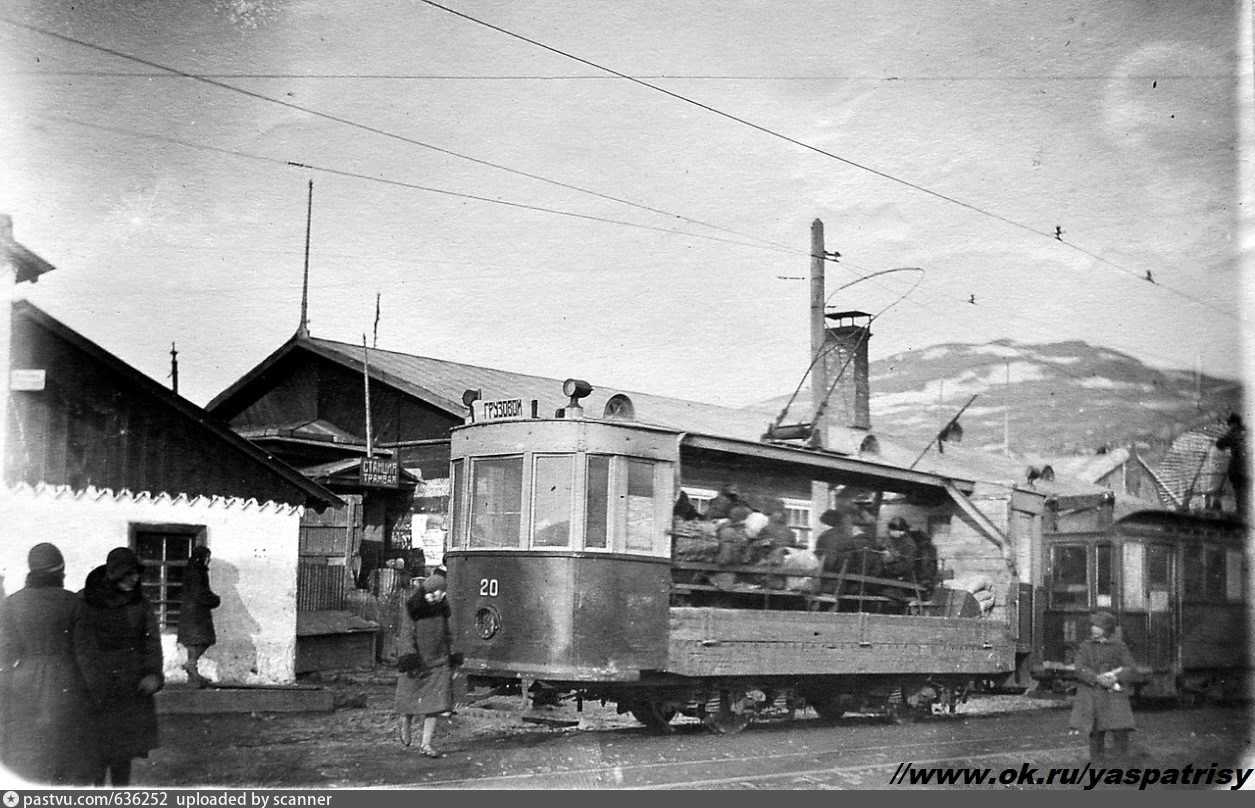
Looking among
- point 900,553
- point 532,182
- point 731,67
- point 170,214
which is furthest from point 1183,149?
point 170,214

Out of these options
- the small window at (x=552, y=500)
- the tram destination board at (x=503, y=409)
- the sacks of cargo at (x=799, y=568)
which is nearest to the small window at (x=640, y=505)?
the small window at (x=552, y=500)

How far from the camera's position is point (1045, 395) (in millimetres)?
18828

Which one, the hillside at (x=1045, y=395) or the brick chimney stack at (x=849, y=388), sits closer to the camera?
the hillside at (x=1045, y=395)

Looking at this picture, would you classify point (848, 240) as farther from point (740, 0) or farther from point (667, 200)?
point (740, 0)

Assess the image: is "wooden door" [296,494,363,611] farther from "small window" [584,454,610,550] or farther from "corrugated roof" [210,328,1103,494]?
"small window" [584,454,610,550]

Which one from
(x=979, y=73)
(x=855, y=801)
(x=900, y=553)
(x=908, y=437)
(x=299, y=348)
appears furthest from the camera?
(x=908, y=437)

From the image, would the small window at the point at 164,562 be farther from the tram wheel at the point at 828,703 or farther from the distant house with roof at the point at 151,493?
the tram wheel at the point at 828,703

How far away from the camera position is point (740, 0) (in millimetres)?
9992

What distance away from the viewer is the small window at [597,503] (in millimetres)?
10219

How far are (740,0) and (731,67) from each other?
33.9 inches

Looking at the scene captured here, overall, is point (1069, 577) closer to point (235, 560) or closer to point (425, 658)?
point (425, 658)

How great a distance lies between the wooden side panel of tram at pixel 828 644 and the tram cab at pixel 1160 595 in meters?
1.38

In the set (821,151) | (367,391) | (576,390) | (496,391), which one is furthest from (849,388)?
(576,390)

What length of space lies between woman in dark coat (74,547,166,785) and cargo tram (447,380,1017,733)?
3771 millimetres
